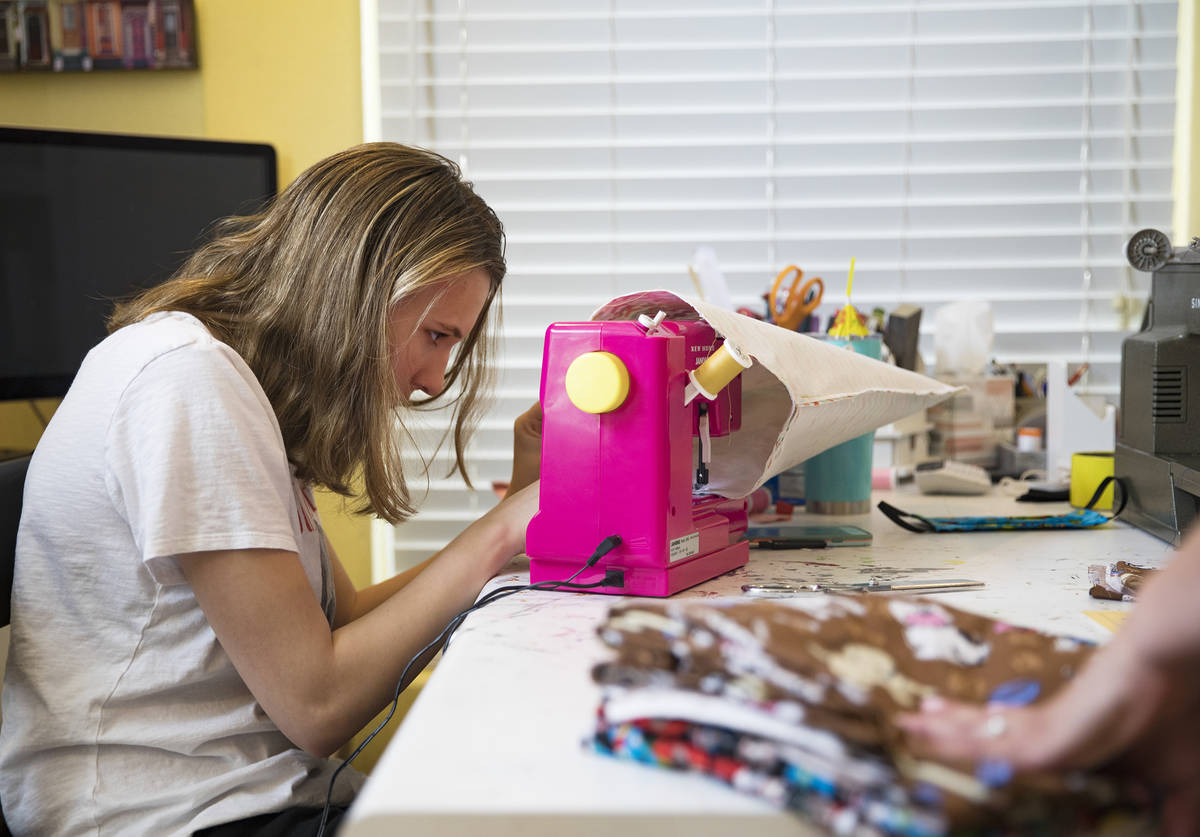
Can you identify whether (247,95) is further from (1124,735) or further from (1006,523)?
(1124,735)

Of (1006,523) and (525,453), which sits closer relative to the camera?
(525,453)

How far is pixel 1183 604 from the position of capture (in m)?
0.45

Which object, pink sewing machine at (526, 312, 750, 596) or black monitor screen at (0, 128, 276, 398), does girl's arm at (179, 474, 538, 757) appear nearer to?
pink sewing machine at (526, 312, 750, 596)

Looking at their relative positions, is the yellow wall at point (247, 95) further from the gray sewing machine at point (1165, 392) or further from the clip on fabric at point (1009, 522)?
the gray sewing machine at point (1165, 392)

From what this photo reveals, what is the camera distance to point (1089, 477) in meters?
1.58

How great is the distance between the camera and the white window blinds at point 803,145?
225 centimetres

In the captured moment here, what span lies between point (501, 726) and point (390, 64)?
1936 millimetres

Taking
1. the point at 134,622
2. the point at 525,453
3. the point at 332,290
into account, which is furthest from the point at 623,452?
the point at 134,622

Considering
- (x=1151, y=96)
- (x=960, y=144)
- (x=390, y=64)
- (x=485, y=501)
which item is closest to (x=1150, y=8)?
(x=1151, y=96)

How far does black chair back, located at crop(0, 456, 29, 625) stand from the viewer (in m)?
1.01

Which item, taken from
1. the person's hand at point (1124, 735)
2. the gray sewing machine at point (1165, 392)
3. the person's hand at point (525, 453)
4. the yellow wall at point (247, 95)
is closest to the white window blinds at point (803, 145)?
the yellow wall at point (247, 95)

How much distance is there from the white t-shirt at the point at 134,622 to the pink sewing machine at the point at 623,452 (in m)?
0.27

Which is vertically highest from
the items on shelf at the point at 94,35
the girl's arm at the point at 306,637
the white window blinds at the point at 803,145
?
the items on shelf at the point at 94,35

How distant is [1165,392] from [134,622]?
1.25 metres
